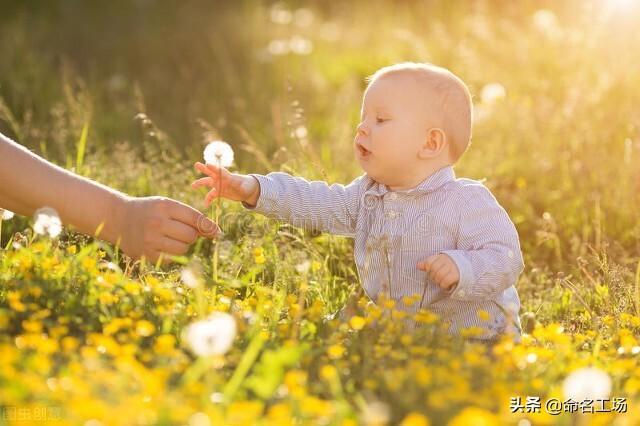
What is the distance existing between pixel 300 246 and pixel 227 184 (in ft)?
2.32

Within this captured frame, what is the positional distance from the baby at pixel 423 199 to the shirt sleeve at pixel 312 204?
62 mm

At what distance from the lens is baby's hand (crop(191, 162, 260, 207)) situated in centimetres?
322

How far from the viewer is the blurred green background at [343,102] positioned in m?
4.49

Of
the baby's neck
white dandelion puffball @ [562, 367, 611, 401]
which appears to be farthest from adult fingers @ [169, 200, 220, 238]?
white dandelion puffball @ [562, 367, 611, 401]

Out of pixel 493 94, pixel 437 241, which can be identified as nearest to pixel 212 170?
pixel 437 241

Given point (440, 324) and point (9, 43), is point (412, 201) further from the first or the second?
point (9, 43)

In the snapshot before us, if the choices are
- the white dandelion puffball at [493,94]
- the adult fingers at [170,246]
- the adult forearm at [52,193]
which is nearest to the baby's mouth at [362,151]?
Answer: the adult fingers at [170,246]

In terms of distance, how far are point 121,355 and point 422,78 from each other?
1414 millimetres

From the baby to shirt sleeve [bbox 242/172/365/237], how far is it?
0.20 ft

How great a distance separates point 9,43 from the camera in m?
7.50

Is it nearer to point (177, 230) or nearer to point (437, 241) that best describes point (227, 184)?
point (177, 230)

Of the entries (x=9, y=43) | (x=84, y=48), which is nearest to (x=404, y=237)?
(x=9, y=43)

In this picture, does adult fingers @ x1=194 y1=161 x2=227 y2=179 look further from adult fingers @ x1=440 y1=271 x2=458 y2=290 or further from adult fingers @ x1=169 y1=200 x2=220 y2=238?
adult fingers @ x1=440 y1=271 x2=458 y2=290

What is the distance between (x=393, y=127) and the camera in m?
3.19
